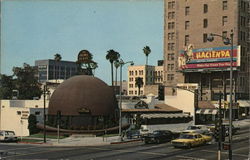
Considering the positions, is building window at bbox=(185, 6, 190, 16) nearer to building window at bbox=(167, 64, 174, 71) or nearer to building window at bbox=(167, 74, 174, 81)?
building window at bbox=(167, 64, 174, 71)

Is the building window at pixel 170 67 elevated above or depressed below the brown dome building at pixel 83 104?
above

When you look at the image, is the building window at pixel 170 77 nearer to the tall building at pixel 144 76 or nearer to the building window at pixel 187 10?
the building window at pixel 187 10

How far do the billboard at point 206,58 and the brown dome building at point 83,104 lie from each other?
4446cm

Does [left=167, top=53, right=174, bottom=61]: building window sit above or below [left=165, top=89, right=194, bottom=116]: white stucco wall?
above

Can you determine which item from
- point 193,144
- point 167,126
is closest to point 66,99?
point 167,126

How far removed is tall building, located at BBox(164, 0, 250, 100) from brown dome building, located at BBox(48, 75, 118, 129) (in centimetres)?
4425

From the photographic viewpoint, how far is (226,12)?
98250 mm

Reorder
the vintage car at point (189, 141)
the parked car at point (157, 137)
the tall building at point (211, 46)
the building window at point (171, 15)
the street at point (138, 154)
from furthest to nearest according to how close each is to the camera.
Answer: the building window at point (171, 15) → the tall building at point (211, 46) → the parked car at point (157, 137) → the vintage car at point (189, 141) → the street at point (138, 154)

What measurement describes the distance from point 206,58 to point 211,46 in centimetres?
440

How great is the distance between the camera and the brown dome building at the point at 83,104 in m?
54.9

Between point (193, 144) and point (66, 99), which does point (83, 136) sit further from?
point (193, 144)

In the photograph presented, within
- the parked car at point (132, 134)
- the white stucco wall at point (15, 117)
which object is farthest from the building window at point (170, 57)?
the parked car at point (132, 134)

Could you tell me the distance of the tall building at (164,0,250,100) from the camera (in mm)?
95062

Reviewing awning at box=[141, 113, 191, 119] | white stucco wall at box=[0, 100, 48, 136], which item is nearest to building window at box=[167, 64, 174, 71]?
awning at box=[141, 113, 191, 119]
